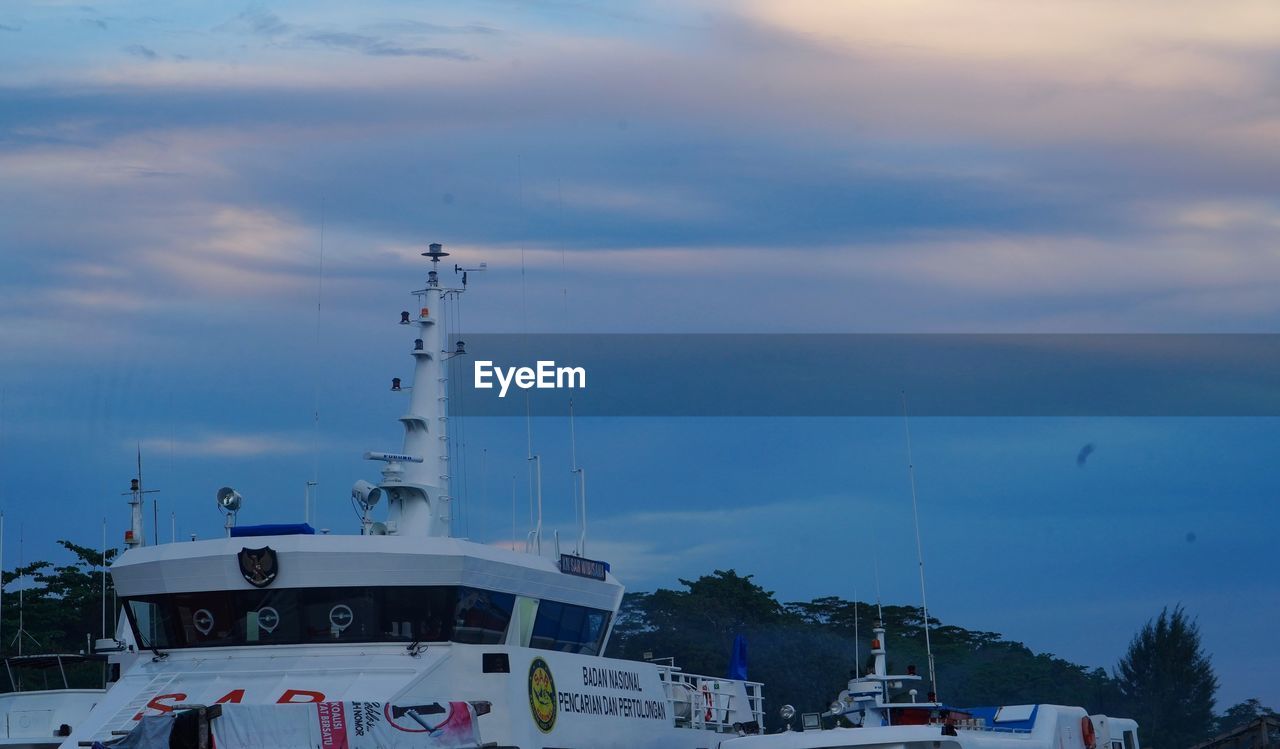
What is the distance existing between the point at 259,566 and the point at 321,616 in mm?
1300

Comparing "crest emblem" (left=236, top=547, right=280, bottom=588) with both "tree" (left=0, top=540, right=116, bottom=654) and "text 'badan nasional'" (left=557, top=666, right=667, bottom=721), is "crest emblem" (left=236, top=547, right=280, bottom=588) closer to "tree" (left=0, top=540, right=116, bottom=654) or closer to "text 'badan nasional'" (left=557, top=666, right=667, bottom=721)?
"text 'badan nasional'" (left=557, top=666, right=667, bottom=721)

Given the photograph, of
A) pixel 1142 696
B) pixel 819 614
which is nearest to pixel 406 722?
pixel 819 614

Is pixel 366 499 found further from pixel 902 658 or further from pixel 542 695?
pixel 902 658

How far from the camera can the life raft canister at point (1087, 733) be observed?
3416 cm

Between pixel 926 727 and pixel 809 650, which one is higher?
pixel 809 650

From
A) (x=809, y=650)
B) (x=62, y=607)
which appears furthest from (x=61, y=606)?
→ (x=809, y=650)

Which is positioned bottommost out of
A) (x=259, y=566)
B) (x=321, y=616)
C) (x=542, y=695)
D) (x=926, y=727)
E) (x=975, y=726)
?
(x=926, y=727)

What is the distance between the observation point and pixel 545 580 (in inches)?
1193

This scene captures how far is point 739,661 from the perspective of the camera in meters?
38.1

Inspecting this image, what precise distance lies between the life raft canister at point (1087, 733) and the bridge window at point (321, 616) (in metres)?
13.4

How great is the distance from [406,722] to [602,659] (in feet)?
24.4

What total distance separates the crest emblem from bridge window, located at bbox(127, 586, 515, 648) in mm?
242

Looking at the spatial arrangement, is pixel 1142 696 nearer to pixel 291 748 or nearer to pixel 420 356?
pixel 420 356

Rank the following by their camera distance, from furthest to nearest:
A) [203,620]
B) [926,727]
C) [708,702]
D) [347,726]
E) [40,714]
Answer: [708,702]
[40,714]
[203,620]
[926,727]
[347,726]
